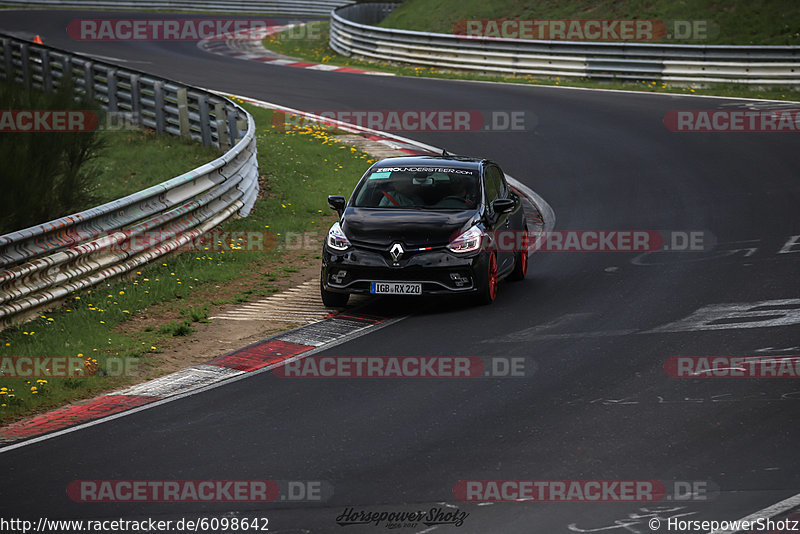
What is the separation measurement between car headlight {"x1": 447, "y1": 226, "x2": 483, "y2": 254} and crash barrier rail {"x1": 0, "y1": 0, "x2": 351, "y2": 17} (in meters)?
48.4

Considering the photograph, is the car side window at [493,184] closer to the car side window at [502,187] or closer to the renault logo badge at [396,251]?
the car side window at [502,187]

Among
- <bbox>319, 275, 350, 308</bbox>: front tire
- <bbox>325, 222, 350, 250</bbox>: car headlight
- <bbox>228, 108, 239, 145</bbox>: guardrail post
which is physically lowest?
<bbox>319, 275, 350, 308</bbox>: front tire

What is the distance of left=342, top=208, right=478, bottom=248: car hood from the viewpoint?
12.5 meters

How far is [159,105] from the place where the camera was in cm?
2344

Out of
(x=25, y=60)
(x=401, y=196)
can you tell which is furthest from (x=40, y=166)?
(x=25, y=60)

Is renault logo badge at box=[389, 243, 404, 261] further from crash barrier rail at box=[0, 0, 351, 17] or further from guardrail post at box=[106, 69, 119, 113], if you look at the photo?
crash barrier rail at box=[0, 0, 351, 17]

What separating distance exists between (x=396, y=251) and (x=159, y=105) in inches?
497

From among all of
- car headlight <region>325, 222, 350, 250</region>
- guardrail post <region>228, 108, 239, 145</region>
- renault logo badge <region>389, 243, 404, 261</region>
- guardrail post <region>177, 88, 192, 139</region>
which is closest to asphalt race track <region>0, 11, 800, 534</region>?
renault logo badge <region>389, 243, 404, 261</region>

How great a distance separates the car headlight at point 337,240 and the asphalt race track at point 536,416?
876 mm

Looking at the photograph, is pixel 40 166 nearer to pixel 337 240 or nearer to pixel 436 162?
pixel 337 240

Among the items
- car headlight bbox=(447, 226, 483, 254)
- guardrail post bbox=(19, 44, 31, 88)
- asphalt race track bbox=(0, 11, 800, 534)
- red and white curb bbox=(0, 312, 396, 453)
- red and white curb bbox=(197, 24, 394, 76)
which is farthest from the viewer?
red and white curb bbox=(197, 24, 394, 76)

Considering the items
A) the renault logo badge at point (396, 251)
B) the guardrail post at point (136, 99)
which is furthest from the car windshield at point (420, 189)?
the guardrail post at point (136, 99)

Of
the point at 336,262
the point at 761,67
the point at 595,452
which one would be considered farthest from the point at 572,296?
the point at 761,67

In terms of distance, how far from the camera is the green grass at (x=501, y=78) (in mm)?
28703
